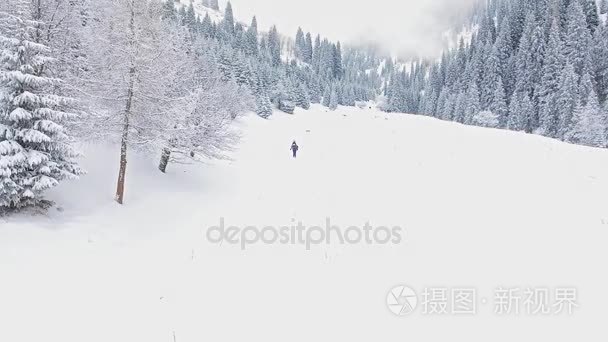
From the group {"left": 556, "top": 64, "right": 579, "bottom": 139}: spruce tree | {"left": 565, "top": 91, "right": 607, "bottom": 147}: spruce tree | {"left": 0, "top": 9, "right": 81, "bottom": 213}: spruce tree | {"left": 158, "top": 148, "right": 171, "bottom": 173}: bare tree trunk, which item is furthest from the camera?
{"left": 556, "top": 64, "right": 579, "bottom": 139}: spruce tree

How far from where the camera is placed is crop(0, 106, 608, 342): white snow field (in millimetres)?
7836

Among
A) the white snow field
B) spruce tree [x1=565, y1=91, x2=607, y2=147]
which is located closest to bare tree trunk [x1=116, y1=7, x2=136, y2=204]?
the white snow field

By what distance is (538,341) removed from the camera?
700 centimetres

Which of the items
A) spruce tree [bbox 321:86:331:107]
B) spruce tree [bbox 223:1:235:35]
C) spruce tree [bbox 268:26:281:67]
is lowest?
spruce tree [bbox 321:86:331:107]

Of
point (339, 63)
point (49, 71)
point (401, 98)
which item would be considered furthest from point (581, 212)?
point (339, 63)

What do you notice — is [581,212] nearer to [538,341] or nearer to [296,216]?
[538,341]

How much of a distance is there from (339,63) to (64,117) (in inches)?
5949

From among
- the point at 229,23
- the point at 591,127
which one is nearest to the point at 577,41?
the point at 591,127

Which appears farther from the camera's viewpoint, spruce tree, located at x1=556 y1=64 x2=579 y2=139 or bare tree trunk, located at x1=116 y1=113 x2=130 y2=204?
spruce tree, located at x1=556 y1=64 x2=579 y2=139

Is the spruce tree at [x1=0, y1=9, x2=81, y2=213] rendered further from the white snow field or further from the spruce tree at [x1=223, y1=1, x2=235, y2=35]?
the spruce tree at [x1=223, y1=1, x2=235, y2=35]

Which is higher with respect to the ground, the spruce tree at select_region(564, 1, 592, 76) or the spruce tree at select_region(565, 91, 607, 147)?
the spruce tree at select_region(564, 1, 592, 76)

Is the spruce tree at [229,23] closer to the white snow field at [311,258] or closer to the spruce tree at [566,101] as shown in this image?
the spruce tree at [566,101]

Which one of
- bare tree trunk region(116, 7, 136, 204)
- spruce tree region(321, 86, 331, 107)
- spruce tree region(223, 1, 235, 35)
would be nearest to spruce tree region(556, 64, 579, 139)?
spruce tree region(321, 86, 331, 107)

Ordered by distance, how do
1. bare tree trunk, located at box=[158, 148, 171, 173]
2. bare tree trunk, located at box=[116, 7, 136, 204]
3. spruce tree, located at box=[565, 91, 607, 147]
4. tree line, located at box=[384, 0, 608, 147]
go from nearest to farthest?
bare tree trunk, located at box=[116, 7, 136, 204]
bare tree trunk, located at box=[158, 148, 171, 173]
spruce tree, located at box=[565, 91, 607, 147]
tree line, located at box=[384, 0, 608, 147]
